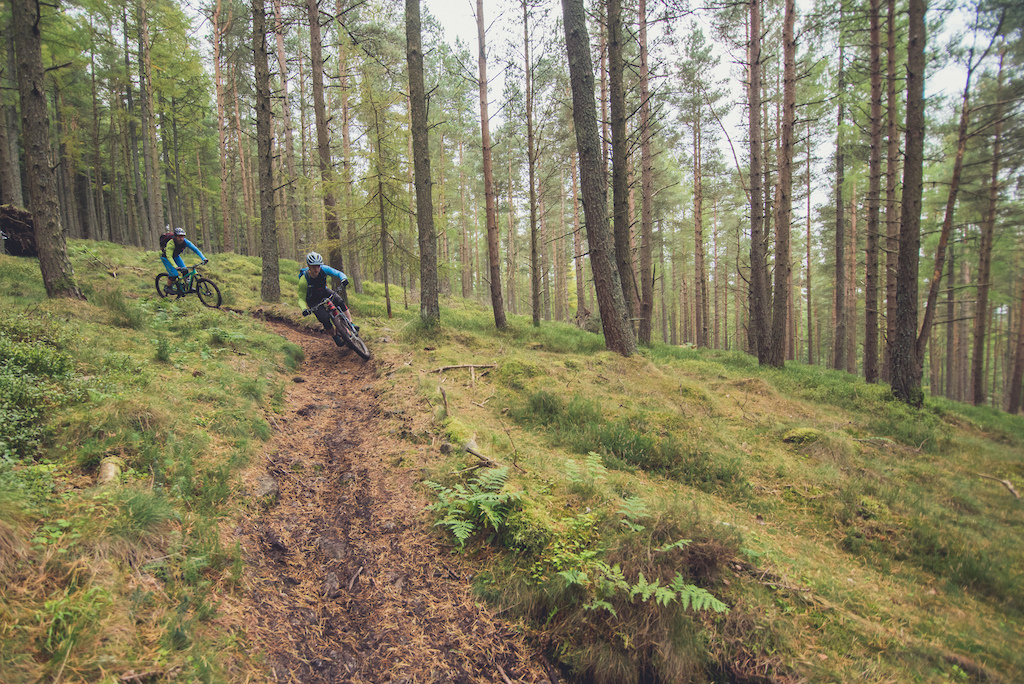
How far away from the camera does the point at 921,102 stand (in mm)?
9086

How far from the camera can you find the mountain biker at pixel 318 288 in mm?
8555

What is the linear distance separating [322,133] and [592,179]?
9624 millimetres

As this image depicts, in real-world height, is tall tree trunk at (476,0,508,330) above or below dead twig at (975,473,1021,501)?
above

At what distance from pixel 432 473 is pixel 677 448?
3335 mm

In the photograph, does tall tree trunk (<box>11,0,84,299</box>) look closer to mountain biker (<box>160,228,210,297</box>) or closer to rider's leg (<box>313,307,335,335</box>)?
mountain biker (<box>160,228,210,297</box>)

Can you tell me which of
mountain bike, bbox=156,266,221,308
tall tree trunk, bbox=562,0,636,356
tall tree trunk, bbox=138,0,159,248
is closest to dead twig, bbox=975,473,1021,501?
tall tree trunk, bbox=562,0,636,356

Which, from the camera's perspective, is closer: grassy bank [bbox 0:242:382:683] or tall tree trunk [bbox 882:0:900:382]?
grassy bank [bbox 0:242:382:683]

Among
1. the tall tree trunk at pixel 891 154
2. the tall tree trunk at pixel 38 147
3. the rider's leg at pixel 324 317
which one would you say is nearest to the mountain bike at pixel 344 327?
the rider's leg at pixel 324 317

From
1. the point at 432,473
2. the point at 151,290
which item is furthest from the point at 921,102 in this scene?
the point at 151,290

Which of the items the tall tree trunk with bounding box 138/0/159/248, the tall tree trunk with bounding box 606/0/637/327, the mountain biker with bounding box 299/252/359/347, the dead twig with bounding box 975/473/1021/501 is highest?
the tall tree trunk with bounding box 138/0/159/248

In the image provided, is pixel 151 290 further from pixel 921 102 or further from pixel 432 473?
pixel 921 102

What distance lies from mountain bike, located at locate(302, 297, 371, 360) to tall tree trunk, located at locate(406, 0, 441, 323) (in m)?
1.97

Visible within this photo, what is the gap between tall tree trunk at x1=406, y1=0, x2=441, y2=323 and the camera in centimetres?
980

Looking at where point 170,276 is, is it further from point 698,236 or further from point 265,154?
point 698,236
